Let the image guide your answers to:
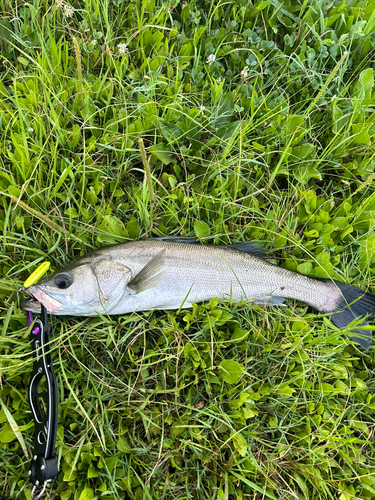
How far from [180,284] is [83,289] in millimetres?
759

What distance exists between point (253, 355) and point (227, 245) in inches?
39.4

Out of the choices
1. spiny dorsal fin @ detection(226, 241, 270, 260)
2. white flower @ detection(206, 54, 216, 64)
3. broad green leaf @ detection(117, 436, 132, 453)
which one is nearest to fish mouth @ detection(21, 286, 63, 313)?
broad green leaf @ detection(117, 436, 132, 453)

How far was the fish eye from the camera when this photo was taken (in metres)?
2.38

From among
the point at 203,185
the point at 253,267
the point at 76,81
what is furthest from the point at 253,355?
the point at 76,81

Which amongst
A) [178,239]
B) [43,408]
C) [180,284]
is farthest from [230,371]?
[43,408]

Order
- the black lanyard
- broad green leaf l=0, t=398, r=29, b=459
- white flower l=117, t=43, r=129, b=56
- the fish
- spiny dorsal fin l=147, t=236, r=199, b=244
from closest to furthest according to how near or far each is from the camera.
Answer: the black lanyard, broad green leaf l=0, t=398, r=29, b=459, the fish, spiny dorsal fin l=147, t=236, r=199, b=244, white flower l=117, t=43, r=129, b=56

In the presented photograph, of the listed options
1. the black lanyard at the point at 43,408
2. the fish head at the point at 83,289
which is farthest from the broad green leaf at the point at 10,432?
the fish head at the point at 83,289

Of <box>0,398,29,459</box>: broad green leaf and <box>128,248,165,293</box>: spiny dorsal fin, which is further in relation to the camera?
<box>128,248,165,293</box>: spiny dorsal fin

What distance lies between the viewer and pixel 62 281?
7.81 ft

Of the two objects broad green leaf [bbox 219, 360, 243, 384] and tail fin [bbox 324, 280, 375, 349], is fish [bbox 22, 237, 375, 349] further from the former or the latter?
broad green leaf [bbox 219, 360, 243, 384]

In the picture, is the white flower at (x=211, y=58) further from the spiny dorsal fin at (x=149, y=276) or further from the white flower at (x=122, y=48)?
the spiny dorsal fin at (x=149, y=276)

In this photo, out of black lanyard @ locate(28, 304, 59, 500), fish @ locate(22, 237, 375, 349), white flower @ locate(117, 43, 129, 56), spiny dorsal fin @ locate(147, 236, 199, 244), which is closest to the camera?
black lanyard @ locate(28, 304, 59, 500)

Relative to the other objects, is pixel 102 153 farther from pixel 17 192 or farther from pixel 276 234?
pixel 276 234

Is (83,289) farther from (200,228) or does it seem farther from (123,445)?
(123,445)
